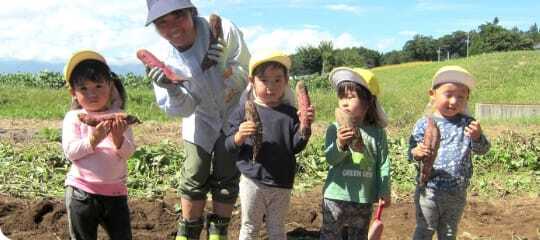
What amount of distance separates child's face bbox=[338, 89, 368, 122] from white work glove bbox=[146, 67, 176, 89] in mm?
1007

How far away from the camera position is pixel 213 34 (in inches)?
161

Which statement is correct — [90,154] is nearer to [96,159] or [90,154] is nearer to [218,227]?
[96,159]

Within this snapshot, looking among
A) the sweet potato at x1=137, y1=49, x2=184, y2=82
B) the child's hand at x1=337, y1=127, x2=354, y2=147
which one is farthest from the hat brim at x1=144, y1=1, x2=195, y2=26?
the child's hand at x1=337, y1=127, x2=354, y2=147

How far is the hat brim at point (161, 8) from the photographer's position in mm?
3783

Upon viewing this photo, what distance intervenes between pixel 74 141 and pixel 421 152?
1883 millimetres

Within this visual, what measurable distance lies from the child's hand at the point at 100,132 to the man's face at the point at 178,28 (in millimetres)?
856

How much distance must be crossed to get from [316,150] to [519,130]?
16.1 feet

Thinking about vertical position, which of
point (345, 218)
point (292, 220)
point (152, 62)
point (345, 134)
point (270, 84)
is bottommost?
point (292, 220)

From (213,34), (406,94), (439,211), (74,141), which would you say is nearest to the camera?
(74,141)

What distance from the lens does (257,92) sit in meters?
3.75

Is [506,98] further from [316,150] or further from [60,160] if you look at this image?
[60,160]

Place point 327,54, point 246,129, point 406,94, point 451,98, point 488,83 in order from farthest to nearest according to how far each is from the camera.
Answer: point 327,54 → point 488,83 → point 406,94 → point 451,98 → point 246,129

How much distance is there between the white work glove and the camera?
3723 mm


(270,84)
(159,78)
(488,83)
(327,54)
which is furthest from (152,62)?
(327,54)
